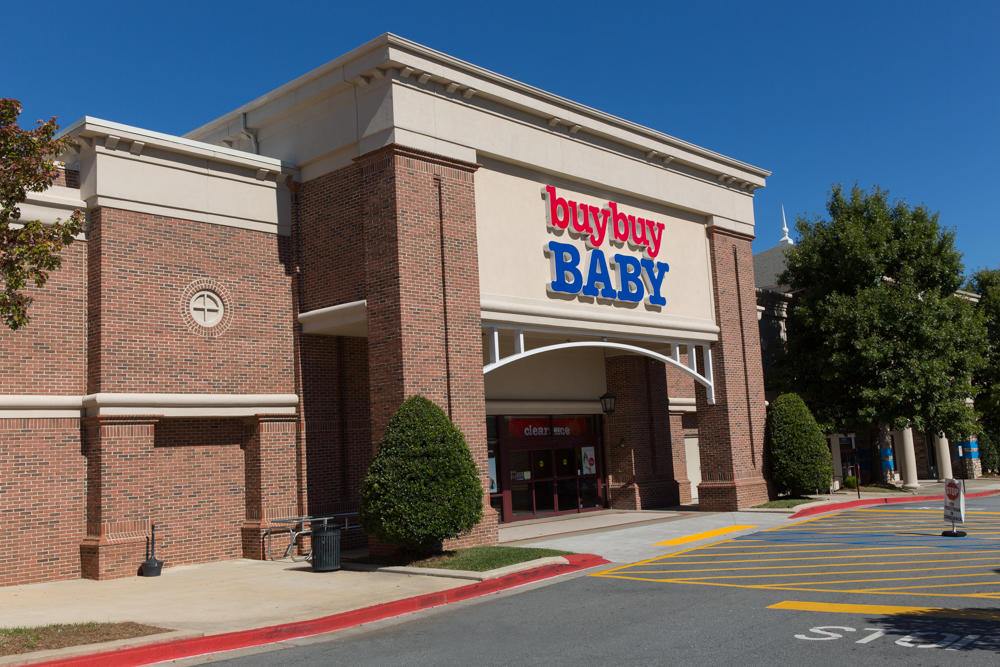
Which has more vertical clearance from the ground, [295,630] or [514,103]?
[514,103]

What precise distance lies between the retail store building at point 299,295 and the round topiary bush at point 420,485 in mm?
1161

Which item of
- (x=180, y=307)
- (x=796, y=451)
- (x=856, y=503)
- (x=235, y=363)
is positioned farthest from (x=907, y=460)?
(x=180, y=307)

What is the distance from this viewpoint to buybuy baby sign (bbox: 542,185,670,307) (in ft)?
68.1

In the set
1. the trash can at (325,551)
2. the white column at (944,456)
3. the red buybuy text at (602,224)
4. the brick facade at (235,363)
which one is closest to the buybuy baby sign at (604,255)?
the red buybuy text at (602,224)

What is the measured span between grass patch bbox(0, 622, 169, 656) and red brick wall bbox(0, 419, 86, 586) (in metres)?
4.87

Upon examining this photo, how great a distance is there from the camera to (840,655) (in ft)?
27.8

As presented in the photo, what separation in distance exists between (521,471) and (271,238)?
9606 mm

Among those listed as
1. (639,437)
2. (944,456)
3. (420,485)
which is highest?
(639,437)

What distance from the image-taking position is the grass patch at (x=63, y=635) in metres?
9.81

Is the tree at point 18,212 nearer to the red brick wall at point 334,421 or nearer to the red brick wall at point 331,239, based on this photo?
the red brick wall at point 331,239

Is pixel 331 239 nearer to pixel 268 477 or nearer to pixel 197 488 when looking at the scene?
pixel 268 477

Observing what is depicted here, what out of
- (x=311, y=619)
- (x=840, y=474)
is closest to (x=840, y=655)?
(x=311, y=619)

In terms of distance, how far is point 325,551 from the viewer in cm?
1588

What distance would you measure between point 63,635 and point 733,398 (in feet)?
61.3
